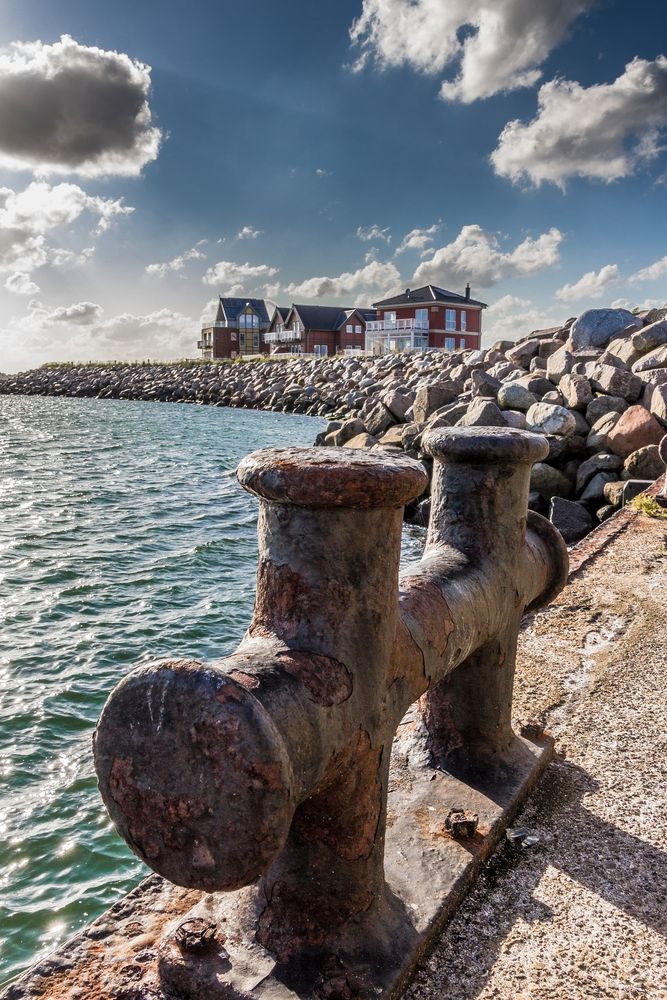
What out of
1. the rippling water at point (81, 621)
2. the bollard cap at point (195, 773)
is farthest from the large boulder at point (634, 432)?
the bollard cap at point (195, 773)

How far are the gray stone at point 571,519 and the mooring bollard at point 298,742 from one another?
785 cm

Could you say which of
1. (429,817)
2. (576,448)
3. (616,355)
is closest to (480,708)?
(429,817)

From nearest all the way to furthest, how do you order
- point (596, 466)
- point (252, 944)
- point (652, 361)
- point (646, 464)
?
point (252, 944)
point (646, 464)
point (596, 466)
point (652, 361)

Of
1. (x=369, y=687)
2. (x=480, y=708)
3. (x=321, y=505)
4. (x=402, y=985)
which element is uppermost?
(x=321, y=505)

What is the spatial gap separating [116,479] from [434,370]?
1302cm

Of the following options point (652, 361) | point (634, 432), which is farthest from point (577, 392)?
point (634, 432)

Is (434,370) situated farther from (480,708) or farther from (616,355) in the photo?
(480,708)

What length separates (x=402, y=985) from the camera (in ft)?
5.38

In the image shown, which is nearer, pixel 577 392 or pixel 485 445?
pixel 485 445

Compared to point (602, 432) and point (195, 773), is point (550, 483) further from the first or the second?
point (195, 773)

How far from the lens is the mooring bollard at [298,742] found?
4.02ft

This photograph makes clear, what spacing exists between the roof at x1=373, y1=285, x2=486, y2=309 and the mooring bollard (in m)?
55.8

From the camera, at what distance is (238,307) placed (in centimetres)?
8088

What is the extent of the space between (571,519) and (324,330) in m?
60.9
